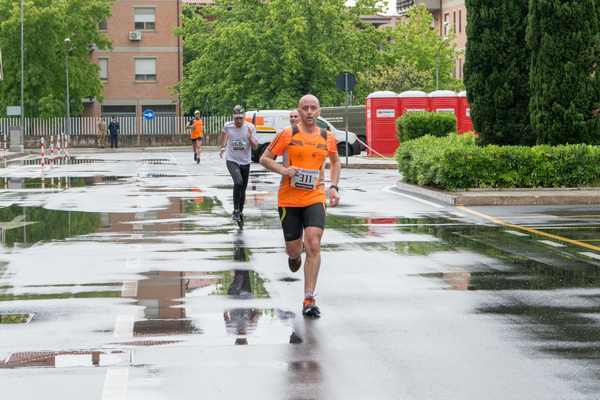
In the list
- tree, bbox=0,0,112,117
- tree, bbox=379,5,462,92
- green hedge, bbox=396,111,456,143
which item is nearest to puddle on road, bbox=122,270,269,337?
green hedge, bbox=396,111,456,143

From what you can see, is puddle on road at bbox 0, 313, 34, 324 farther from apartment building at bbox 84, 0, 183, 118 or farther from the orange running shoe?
apartment building at bbox 84, 0, 183, 118

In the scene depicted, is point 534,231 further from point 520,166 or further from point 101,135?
point 101,135

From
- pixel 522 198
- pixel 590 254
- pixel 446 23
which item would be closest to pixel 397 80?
pixel 446 23

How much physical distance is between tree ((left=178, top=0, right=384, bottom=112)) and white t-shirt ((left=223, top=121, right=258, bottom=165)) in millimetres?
53633

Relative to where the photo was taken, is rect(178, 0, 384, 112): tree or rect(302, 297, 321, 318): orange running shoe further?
rect(178, 0, 384, 112): tree

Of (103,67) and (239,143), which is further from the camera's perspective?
(103,67)

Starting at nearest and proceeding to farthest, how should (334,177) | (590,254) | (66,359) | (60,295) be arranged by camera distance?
(66,359)
(334,177)
(60,295)
(590,254)

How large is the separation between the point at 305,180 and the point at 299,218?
34cm

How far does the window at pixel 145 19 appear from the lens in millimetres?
90000

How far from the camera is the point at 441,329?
9.59m

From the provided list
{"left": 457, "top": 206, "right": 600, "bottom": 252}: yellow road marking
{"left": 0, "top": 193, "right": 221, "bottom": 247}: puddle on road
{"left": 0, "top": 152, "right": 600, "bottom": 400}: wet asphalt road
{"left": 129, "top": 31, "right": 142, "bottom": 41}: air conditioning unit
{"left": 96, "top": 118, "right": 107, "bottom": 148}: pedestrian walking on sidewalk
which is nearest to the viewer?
{"left": 0, "top": 152, "right": 600, "bottom": 400}: wet asphalt road

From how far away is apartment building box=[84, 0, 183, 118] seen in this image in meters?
89.9

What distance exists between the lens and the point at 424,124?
1551 inches

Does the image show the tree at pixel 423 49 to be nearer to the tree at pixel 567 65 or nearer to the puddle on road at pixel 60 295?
the tree at pixel 567 65
